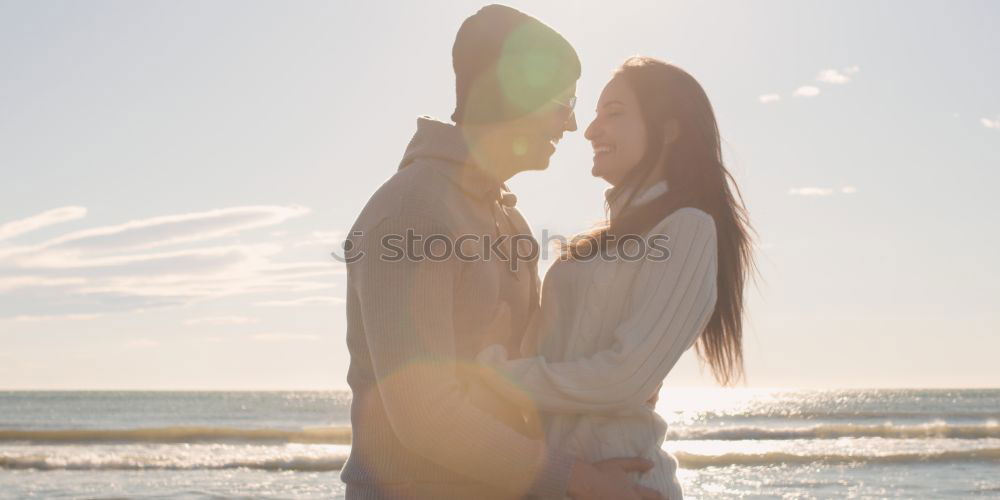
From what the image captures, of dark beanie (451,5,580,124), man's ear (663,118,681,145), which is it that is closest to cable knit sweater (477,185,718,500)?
man's ear (663,118,681,145)

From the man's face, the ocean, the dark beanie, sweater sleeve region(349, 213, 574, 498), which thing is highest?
the dark beanie

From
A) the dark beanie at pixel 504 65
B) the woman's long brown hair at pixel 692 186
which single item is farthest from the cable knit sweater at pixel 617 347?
the dark beanie at pixel 504 65

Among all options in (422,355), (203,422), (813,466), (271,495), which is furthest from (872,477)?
(203,422)

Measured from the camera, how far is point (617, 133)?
3158 mm

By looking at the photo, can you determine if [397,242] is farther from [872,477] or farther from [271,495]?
[872,477]

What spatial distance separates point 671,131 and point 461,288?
99 cm

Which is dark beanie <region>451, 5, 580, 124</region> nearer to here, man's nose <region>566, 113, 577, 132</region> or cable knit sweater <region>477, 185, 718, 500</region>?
man's nose <region>566, 113, 577, 132</region>

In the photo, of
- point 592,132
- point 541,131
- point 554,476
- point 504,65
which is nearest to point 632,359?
point 554,476

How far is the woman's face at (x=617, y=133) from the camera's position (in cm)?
312

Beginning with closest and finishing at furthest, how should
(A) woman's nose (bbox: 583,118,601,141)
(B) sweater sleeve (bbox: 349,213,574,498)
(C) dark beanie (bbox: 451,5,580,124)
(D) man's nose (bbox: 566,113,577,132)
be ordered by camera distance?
1. (B) sweater sleeve (bbox: 349,213,574,498)
2. (C) dark beanie (bbox: 451,5,580,124)
3. (D) man's nose (bbox: 566,113,577,132)
4. (A) woman's nose (bbox: 583,118,601,141)

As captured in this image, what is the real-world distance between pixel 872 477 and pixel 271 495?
25.4 feet

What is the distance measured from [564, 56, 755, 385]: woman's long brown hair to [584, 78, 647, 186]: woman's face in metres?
0.03

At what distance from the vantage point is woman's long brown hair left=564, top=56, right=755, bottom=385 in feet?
9.53

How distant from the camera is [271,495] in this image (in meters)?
11.3
